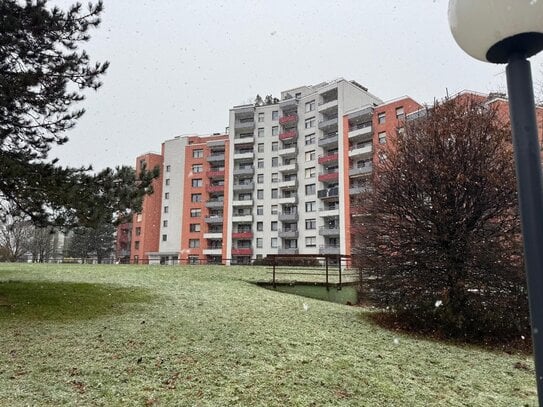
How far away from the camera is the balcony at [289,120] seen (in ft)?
174

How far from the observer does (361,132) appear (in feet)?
143

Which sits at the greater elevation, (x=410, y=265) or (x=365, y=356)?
(x=410, y=265)

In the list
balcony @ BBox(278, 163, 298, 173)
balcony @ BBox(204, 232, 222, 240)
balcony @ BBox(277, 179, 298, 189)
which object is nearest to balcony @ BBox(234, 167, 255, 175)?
balcony @ BBox(278, 163, 298, 173)

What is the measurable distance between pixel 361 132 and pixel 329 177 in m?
6.89

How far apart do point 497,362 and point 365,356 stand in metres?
2.31

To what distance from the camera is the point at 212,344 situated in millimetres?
5680

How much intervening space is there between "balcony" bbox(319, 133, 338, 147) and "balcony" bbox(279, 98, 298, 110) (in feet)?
24.3

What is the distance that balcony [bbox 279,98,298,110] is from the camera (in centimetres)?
5334

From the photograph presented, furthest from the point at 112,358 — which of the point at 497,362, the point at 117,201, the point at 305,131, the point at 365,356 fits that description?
the point at 305,131

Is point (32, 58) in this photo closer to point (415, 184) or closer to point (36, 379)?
point (36, 379)

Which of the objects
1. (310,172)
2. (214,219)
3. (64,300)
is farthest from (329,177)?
(64,300)

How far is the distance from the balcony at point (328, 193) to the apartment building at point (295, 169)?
0.12m

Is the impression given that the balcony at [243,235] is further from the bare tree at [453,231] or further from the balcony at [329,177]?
the bare tree at [453,231]

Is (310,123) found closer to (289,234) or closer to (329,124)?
(329,124)
